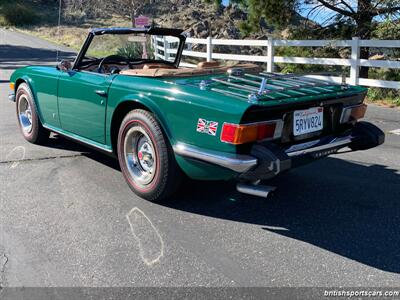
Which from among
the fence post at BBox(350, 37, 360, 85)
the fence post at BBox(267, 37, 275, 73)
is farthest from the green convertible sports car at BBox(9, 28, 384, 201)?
the fence post at BBox(267, 37, 275, 73)

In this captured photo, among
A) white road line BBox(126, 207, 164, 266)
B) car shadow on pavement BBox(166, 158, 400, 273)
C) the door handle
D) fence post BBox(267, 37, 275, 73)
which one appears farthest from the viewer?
fence post BBox(267, 37, 275, 73)

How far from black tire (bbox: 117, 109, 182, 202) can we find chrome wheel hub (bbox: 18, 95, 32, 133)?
220cm

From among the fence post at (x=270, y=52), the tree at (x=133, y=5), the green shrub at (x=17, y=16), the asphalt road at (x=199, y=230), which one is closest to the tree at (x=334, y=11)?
the fence post at (x=270, y=52)

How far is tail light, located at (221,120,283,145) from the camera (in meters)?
3.28

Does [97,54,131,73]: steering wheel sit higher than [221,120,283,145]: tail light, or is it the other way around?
[97,54,131,73]: steering wheel

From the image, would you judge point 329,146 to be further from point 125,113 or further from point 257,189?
point 125,113

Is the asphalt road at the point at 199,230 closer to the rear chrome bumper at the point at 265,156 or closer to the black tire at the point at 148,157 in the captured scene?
the black tire at the point at 148,157

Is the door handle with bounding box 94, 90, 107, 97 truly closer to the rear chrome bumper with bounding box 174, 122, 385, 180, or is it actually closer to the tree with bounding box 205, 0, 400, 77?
the rear chrome bumper with bounding box 174, 122, 385, 180

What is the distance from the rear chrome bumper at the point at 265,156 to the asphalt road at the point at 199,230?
19.5 inches

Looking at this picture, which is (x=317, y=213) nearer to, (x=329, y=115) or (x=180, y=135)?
(x=329, y=115)

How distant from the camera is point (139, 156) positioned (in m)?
4.20

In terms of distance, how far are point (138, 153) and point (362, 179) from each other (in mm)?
2257

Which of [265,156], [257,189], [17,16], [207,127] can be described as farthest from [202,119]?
[17,16]

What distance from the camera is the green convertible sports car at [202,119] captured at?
3363mm
